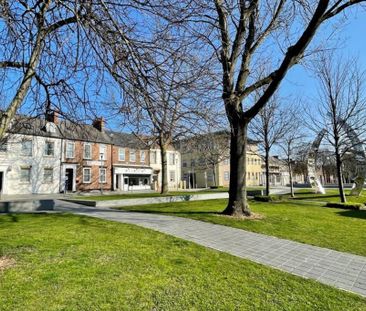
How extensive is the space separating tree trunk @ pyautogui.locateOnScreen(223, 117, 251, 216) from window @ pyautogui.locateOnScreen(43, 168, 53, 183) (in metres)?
24.0

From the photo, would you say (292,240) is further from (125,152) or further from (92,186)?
(125,152)

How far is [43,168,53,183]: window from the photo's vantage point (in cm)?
2903

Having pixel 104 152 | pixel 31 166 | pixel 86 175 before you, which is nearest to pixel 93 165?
pixel 86 175

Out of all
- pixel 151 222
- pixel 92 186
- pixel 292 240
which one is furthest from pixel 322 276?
A: pixel 92 186

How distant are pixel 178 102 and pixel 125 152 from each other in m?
34.6

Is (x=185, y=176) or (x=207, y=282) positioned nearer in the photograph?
(x=207, y=282)

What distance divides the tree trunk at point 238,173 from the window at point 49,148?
961 inches

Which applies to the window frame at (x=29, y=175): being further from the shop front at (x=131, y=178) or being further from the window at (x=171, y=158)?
the window at (x=171, y=158)

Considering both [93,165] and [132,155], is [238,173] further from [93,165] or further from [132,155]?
[132,155]

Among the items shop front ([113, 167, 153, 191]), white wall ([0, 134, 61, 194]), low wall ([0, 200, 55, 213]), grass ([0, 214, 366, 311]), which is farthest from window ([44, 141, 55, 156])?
grass ([0, 214, 366, 311])

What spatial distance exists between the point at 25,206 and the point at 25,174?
16.9 m

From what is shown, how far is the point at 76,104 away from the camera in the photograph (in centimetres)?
614

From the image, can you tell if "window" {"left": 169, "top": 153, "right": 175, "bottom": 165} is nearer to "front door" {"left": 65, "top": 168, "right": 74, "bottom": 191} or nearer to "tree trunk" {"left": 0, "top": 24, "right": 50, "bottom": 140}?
"front door" {"left": 65, "top": 168, "right": 74, "bottom": 191}

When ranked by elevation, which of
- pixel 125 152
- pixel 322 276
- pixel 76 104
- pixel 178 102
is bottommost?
pixel 322 276
